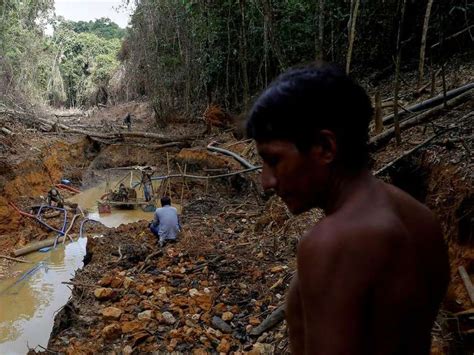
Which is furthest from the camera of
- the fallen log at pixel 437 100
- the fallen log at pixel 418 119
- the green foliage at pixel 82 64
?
the green foliage at pixel 82 64

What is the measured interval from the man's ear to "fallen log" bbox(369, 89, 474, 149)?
399cm

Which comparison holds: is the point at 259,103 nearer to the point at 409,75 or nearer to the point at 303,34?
the point at 409,75

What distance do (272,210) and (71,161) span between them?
1148 centimetres

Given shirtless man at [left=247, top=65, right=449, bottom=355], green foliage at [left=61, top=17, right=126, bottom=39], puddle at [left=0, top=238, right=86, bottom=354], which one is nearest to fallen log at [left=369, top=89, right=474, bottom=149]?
shirtless man at [left=247, top=65, right=449, bottom=355]

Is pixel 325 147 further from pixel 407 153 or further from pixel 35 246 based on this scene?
pixel 35 246

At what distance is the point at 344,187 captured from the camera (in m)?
0.95

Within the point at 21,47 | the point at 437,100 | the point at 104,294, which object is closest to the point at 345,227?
the point at 104,294

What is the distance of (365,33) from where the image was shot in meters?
9.98

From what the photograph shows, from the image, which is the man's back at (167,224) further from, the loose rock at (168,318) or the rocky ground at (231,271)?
the loose rock at (168,318)

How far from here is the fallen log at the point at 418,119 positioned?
15.6 ft

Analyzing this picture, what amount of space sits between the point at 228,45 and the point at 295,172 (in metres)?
13.7

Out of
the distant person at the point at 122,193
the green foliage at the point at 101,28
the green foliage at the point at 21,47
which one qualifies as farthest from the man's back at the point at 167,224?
the green foliage at the point at 101,28

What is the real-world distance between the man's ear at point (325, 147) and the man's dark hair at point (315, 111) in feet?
0.03

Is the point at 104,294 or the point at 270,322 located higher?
the point at 270,322
